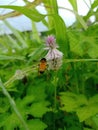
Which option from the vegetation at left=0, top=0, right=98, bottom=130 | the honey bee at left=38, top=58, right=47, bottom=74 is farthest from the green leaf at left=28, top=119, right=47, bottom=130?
the honey bee at left=38, top=58, right=47, bottom=74

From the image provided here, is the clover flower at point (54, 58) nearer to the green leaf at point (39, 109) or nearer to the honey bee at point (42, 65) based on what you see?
the honey bee at point (42, 65)

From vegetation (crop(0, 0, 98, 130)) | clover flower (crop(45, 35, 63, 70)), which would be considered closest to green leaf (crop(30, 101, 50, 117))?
vegetation (crop(0, 0, 98, 130))

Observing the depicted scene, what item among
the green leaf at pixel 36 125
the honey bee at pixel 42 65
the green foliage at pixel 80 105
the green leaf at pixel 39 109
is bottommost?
the green leaf at pixel 36 125

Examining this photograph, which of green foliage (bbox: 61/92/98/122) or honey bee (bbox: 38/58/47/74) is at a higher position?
honey bee (bbox: 38/58/47/74)

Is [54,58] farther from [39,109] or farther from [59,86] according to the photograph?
[59,86]

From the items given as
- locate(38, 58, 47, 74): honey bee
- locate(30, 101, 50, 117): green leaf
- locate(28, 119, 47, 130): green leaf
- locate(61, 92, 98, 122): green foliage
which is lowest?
locate(28, 119, 47, 130): green leaf

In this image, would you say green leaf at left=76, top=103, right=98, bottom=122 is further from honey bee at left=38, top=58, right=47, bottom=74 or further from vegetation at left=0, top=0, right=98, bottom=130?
honey bee at left=38, top=58, right=47, bottom=74

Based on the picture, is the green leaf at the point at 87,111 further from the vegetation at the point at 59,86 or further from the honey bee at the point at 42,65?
the honey bee at the point at 42,65

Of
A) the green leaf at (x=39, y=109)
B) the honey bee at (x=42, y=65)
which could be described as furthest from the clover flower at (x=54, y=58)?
the green leaf at (x=39, y=109)

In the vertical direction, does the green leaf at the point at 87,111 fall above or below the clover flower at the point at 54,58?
below

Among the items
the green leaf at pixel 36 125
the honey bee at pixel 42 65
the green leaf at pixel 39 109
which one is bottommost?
the green leaf at pixel 36 125

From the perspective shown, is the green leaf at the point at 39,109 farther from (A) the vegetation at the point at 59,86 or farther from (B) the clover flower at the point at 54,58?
(B) the clover flower at the point at 54,58
